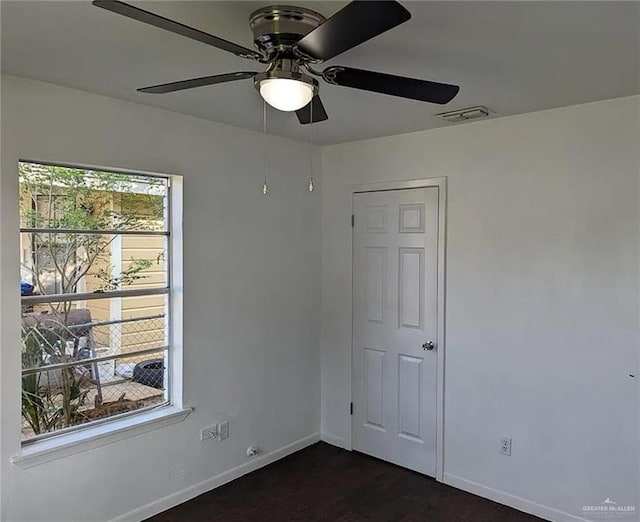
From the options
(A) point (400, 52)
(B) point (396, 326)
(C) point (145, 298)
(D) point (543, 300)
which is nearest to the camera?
(A) point (400, 52)

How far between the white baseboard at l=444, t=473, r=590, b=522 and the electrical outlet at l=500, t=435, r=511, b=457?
10.4 inches

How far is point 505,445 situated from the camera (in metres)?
3.21

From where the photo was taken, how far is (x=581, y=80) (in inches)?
96.1

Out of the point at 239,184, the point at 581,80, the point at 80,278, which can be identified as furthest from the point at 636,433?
the point at 80,278

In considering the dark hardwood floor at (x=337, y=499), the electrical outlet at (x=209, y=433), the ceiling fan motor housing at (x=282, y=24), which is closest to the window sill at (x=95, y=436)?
the electrical outlet at (x=209, y=433)

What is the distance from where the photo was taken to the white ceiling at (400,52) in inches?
67.4

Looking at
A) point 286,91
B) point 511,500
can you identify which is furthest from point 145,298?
point 511,500

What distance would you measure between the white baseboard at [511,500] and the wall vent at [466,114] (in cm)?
240

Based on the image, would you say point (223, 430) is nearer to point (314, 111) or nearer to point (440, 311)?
point (440, 311)

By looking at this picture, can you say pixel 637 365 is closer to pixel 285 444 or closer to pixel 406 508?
pixel 406 508

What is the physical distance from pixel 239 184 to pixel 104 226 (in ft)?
3.23

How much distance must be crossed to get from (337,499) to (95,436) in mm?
1579

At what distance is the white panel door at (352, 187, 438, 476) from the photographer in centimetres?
357

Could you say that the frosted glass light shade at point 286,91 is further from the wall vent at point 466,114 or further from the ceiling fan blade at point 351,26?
the wall vent at point 466,114
